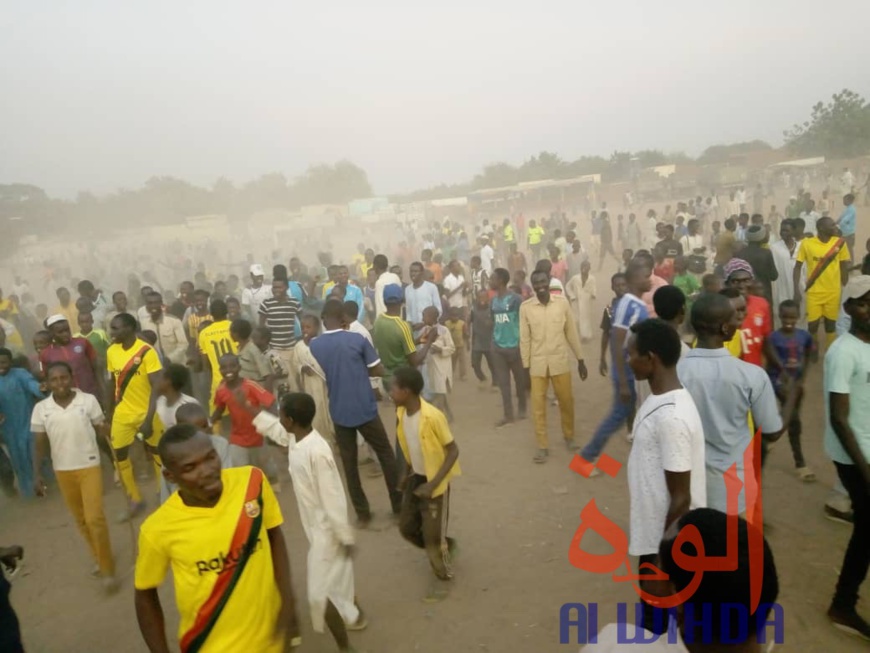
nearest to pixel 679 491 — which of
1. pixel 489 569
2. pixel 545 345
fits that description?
pixel 489 569

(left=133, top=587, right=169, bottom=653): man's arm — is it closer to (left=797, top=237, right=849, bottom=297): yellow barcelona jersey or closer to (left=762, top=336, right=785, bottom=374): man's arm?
(left=762, top=336, right=785, bottom=374): man's arm

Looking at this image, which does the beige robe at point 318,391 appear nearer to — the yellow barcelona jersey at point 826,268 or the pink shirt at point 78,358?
the pink shirt at point 78,358

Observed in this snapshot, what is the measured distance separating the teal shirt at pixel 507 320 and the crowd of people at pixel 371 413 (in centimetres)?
2

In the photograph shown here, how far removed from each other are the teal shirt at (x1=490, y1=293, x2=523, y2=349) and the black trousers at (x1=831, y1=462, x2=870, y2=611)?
3819mm

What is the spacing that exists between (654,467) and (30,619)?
460 centimetres

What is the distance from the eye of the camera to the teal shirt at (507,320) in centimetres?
656

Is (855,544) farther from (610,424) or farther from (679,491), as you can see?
(610,424)

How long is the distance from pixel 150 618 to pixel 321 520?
114 cm

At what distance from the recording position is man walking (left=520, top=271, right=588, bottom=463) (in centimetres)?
557

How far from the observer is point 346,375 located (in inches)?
186

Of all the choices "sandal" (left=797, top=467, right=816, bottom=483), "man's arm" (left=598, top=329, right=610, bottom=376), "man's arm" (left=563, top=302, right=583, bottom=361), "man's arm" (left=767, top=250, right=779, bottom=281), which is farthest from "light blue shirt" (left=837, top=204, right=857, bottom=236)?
"man's arm" (left=563, top=302, right=583, bottom=361)

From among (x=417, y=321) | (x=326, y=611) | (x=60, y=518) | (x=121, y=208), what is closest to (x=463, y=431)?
(x=417, y=321)

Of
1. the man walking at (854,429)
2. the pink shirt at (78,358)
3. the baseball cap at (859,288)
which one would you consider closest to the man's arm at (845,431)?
the man walking at (854,429)

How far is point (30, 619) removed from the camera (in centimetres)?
430
